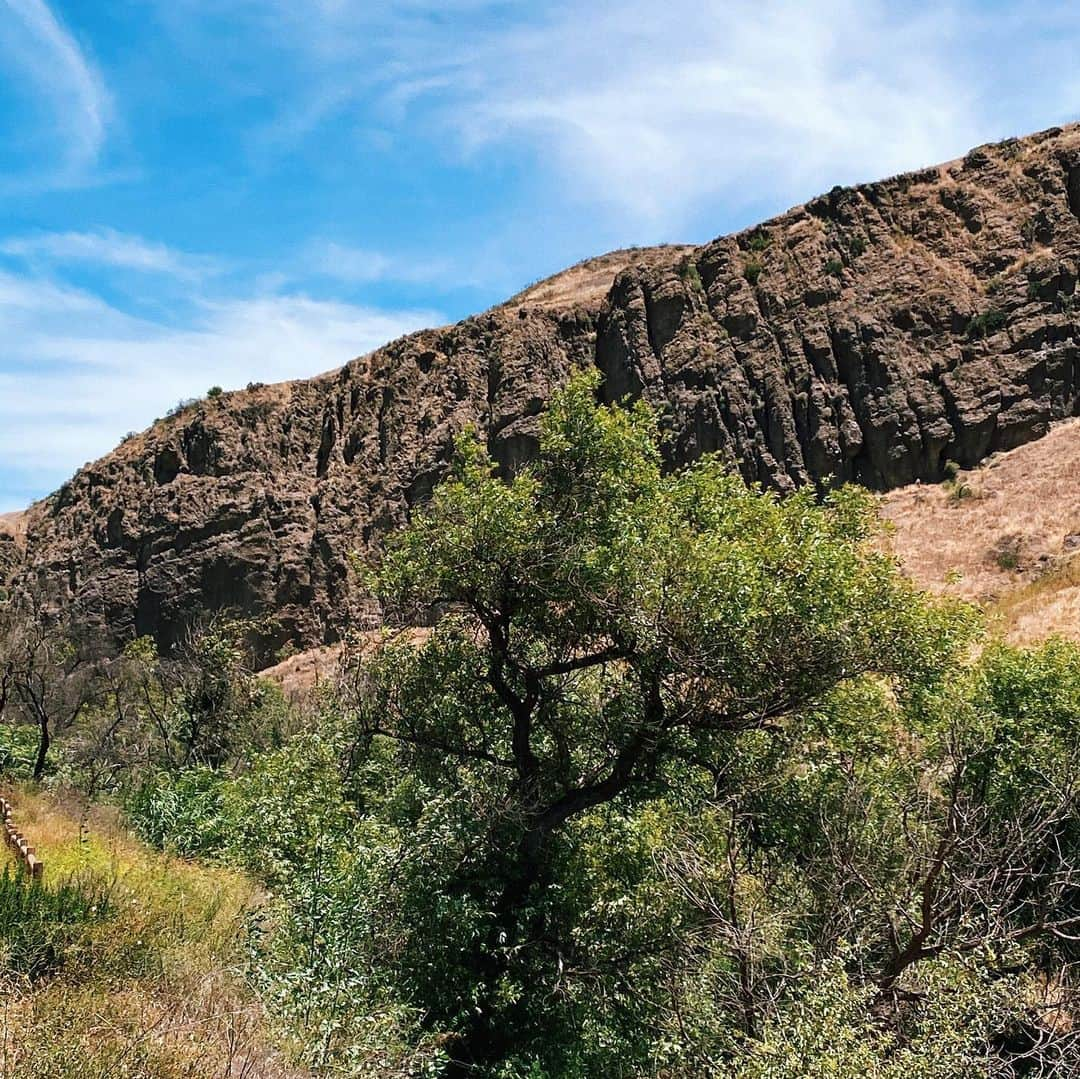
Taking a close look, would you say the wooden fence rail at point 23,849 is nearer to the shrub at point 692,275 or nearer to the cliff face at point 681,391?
the cliff face at point 681,391

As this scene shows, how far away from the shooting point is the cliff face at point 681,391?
39.5 meters

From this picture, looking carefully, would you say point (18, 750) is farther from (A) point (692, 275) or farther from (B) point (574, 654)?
(A) point (692, 275)

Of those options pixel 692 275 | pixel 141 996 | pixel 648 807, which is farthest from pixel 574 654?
pixel 692 275

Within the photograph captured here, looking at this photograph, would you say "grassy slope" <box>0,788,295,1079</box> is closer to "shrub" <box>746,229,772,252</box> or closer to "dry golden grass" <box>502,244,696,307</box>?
"shrub" <box>746,229,772,252</box>

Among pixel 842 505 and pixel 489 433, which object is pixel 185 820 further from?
pixel 489 433

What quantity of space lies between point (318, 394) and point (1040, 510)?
43.2 metres

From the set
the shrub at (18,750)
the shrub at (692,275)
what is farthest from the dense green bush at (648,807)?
the shrub at (692,275)

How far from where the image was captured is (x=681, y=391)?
44.6m

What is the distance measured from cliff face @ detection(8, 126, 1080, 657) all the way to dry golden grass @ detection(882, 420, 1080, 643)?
182 centimetres

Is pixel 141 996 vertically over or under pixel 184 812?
over

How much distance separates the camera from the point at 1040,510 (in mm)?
32812

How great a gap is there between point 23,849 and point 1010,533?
3357cm

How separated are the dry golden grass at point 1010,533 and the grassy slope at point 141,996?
79.9 feet

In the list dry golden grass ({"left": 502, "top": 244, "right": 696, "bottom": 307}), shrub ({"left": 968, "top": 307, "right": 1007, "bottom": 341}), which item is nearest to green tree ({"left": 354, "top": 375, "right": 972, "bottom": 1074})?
shrub ({"left": 968, "top": 307, "right": 1007, "bottom": 341})
